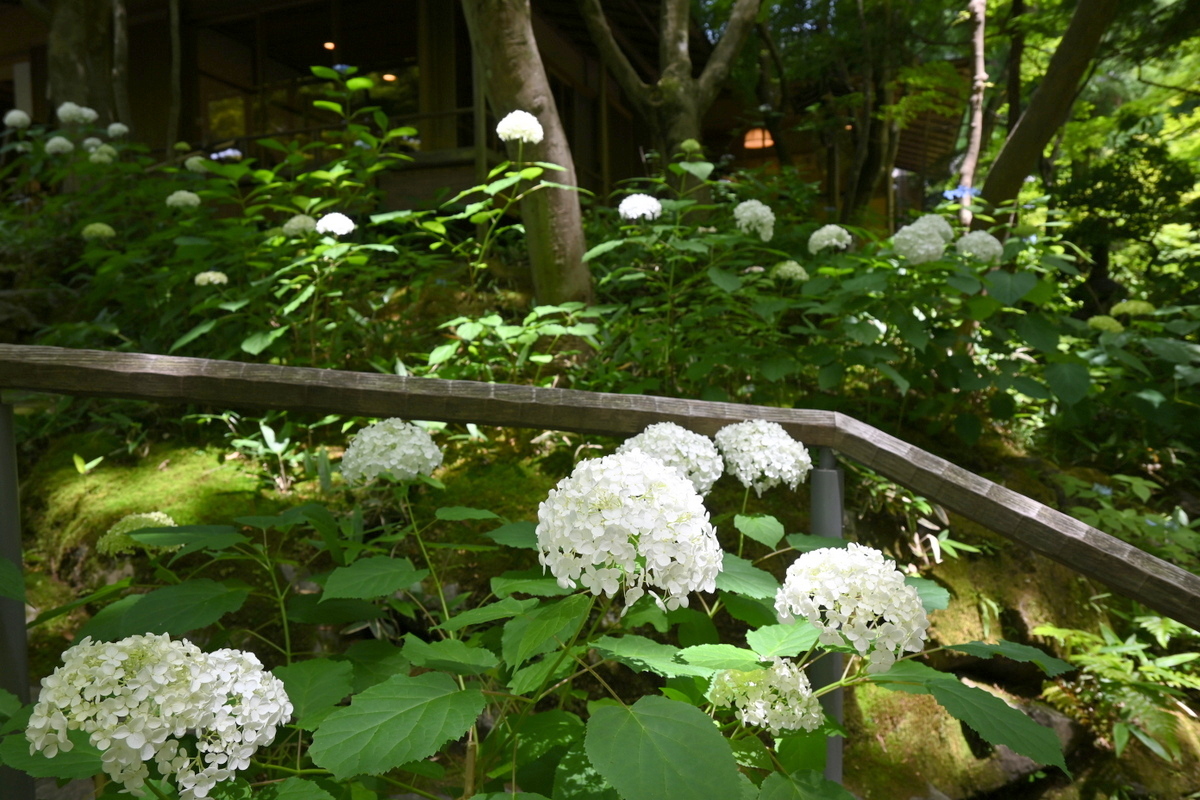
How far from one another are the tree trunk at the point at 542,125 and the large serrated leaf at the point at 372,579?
107 inches

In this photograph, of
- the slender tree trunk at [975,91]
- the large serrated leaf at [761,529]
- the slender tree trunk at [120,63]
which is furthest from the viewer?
the slender tree trunk at [120,63]

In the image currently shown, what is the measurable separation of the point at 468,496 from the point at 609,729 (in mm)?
2095

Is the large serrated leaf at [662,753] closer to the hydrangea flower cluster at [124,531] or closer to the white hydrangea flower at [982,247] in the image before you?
the hydrangea flower cluster at [124,531]

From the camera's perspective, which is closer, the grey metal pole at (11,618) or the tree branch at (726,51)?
the grey metal pole at (11,618)

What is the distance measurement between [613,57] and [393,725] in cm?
532

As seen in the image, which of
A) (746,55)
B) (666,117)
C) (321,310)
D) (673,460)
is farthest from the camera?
(746,55)

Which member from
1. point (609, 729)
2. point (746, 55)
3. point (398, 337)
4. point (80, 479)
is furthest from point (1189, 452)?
point (746, 55)

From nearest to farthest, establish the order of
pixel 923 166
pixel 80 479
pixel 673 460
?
1. pixel 673 460
2. pixel 80 479
3. pixel 923 166

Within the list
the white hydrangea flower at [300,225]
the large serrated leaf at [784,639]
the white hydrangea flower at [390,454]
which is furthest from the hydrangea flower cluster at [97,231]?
the large serrated leaf at [784,639]

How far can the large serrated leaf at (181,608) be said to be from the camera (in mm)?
1198

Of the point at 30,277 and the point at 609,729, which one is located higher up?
the point at 30,277

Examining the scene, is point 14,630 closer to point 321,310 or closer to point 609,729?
point 609,729

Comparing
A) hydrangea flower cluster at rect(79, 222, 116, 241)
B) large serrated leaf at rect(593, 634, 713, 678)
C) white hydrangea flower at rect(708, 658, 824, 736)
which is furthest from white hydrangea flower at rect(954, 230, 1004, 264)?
hydrangea flower cluster at rect(79, 222, 116, 241)

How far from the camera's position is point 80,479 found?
3182 mm
